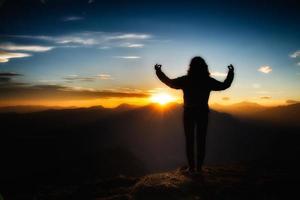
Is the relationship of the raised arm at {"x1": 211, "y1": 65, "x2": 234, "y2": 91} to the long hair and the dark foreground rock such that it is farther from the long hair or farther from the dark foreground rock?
the dark foreground rock

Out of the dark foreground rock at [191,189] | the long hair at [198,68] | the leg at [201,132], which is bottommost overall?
the dark foreground rock at [191,189]

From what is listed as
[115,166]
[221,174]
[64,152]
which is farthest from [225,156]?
[221,174]

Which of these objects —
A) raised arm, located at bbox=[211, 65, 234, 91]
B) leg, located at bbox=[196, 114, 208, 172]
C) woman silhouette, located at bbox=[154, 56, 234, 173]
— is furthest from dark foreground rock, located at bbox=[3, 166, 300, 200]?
raised arm, located at bbox=[211, 65, 234, 91]

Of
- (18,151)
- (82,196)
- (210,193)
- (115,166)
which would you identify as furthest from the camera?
(18,151)

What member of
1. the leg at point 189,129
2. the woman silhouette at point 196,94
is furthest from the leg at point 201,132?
the leg at point 189,129

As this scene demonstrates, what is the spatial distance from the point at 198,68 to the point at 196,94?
709 millimetres

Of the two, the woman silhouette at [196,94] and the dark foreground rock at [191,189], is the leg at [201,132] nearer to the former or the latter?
the woman silhouette at [196,94]

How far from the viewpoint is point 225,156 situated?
192000mm

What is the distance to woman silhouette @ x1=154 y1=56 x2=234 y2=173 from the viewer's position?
7.11m

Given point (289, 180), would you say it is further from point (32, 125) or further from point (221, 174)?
point (32, 125)

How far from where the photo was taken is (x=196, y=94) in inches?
280

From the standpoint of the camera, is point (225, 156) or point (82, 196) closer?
point (82, 196)

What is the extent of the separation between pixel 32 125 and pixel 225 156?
13233 centimetres

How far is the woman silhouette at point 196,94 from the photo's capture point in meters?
7.11
